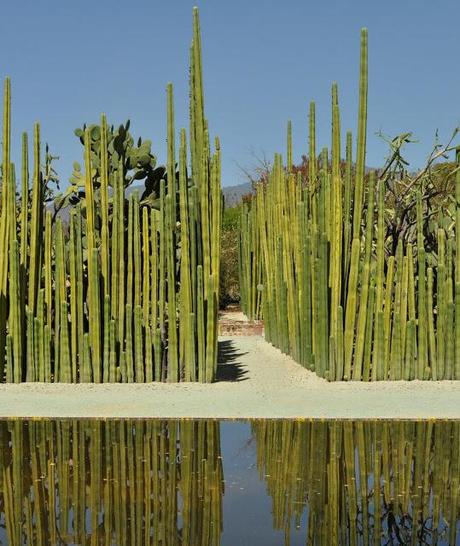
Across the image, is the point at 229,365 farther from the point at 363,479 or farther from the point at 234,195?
the point at 234,195

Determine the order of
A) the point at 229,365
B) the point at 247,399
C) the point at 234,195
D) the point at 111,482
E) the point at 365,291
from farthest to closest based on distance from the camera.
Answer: the point at 234,195 → the point at 229,365 → the point at 365,291 → the point at 247,399 → the point at 111,482

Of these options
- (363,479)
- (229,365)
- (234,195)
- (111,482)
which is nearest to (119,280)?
(229,365)

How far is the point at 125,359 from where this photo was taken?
27.9ft

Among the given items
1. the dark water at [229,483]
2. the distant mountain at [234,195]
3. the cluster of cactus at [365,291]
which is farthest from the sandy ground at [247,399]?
the distant mountain at [234,195]

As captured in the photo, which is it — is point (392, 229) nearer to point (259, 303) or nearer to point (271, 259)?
point (271, 259)

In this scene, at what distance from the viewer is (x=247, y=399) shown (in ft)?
25.3

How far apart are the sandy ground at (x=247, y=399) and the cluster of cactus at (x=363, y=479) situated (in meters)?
0.51

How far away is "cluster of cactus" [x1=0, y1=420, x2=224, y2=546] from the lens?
4.02 metres

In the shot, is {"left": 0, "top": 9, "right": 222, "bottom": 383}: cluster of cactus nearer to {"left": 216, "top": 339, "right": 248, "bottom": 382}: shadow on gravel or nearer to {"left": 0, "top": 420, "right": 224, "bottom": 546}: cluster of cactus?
{"left": 216, "top": 339, "right": 248, "bottom": 382}: shadow on gravel

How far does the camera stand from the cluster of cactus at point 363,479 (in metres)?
4.06

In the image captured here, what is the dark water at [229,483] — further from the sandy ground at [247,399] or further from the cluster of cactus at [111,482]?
the sandy ground at [247,399]

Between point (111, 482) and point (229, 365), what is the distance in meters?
5.20

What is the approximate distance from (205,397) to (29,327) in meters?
1.92

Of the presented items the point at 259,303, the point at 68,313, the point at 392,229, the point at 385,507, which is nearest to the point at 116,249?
the point at 68,313
